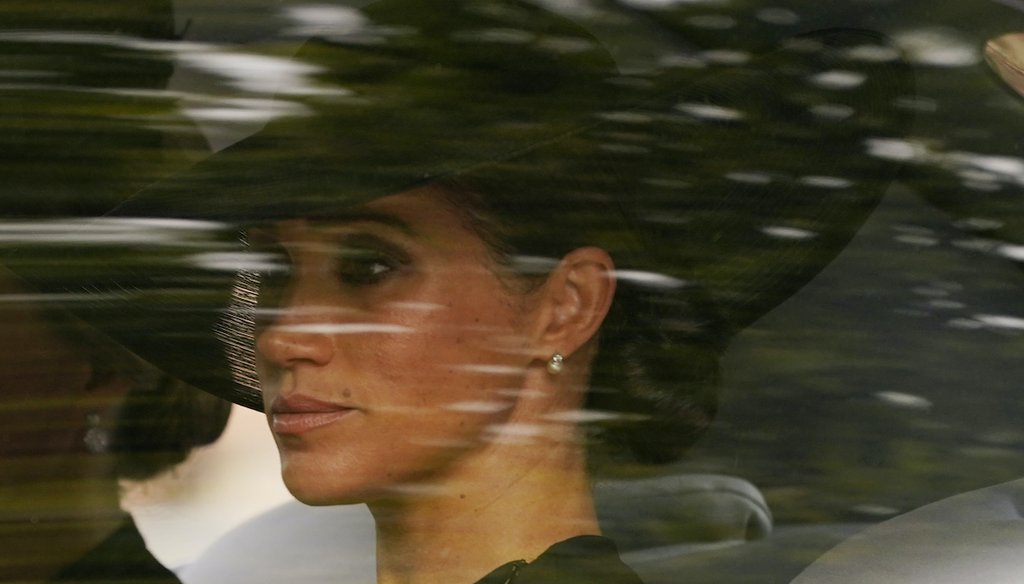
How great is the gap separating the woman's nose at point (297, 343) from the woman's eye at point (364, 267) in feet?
0.14

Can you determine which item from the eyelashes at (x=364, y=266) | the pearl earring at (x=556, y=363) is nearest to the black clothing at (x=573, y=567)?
the pearl earring at (x=556, y=363)

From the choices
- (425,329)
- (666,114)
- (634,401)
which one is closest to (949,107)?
(666,114)

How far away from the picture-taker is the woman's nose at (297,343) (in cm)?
89

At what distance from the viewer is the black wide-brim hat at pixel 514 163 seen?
87cm

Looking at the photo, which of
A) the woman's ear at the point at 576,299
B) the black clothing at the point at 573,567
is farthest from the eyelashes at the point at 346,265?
the black clothing at the point at 573,567

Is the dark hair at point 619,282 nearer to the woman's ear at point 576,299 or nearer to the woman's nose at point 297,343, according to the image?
the woman's ear at point 576,299

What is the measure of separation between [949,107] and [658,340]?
30 cm

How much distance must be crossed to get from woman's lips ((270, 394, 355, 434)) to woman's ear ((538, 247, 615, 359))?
172mm

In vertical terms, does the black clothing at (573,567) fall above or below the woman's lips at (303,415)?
below

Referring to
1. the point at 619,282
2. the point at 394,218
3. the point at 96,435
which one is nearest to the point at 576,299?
the point at 619,282

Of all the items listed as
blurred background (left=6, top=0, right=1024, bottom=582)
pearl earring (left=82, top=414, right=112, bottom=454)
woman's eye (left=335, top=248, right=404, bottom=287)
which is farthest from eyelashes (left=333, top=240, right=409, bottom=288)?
pearl earring (left=82, top=414, right=112, bottom=454)

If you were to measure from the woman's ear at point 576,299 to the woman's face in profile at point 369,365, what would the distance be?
71 millimetres

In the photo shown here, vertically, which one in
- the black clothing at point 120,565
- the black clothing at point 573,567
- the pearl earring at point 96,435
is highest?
the pearl earring at point 96,435

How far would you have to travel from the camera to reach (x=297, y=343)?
89 centimetres
